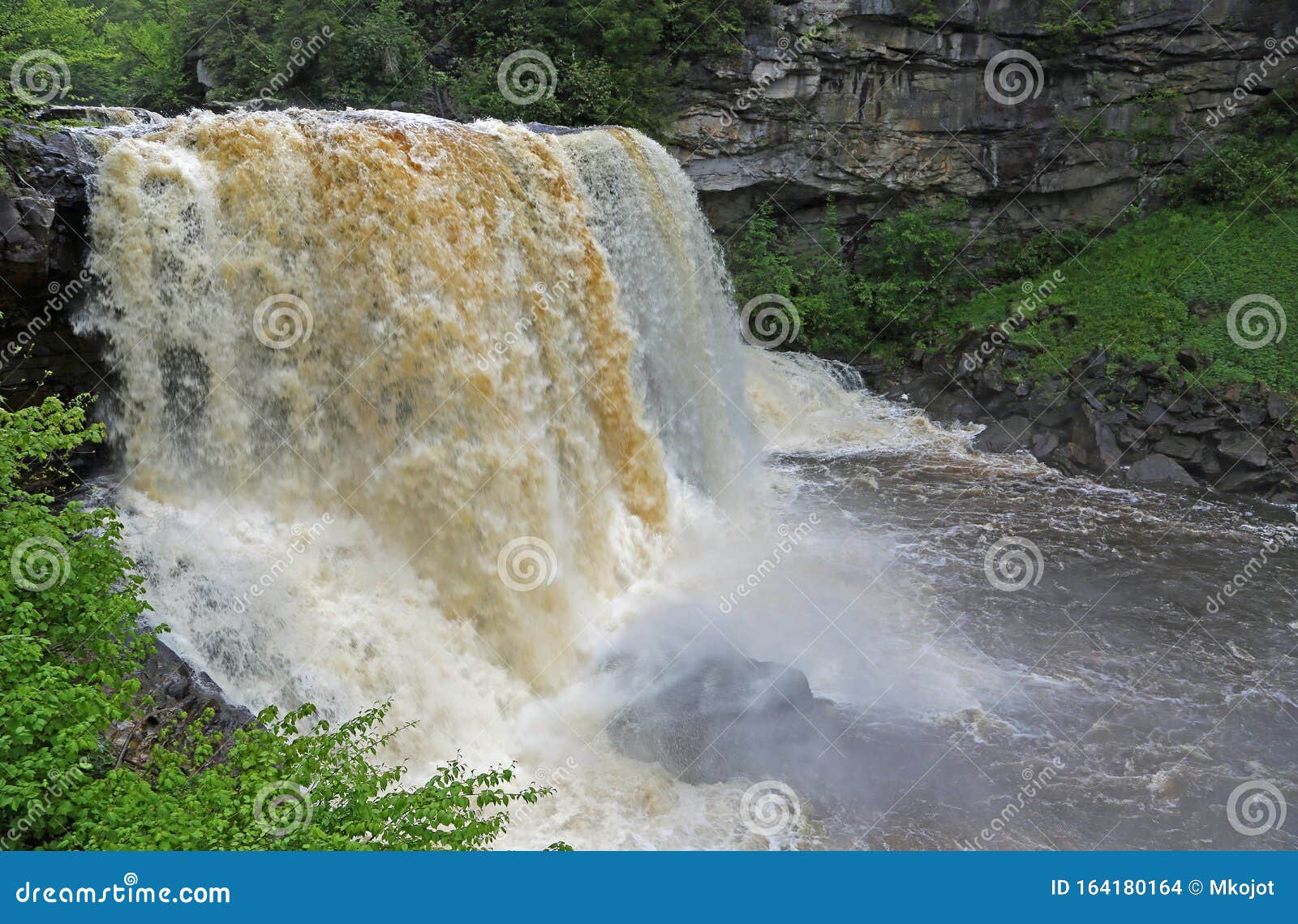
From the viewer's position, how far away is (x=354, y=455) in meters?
8.91

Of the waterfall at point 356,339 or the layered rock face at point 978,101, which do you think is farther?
the layered rock face at point 978,101

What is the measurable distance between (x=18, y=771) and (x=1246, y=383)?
628 inches

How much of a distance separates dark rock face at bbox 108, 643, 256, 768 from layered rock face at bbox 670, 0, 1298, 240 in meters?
13.6

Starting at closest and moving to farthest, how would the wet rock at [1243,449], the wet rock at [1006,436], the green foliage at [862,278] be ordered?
the wet rock at [1243,449] → the wet rock at [1006,436] → the green foliage at [862,278]

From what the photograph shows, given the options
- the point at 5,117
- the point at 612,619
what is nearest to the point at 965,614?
the point at 612,619

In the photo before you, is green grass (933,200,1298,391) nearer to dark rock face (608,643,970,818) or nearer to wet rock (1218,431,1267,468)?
wet rock (1218,431,1267,468)

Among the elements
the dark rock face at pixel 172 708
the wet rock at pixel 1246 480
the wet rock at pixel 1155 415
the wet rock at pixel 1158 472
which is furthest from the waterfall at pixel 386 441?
the wet rock at pixel 1155 415

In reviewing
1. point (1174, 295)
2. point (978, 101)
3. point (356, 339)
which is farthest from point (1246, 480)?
point (356, 339)

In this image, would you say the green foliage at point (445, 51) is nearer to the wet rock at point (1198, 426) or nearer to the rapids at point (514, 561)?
the rapids at point (514, 561)

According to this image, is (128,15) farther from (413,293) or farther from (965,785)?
(965,785)

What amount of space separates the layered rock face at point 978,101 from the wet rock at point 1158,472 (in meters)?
6.40

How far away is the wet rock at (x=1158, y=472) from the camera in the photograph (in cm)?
1356

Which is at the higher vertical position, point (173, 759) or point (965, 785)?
point (965, 785)

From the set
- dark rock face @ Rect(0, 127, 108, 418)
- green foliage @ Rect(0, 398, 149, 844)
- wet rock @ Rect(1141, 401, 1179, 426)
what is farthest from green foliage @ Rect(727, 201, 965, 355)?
green foliage @ Rect(0, 398, 149, 844)
